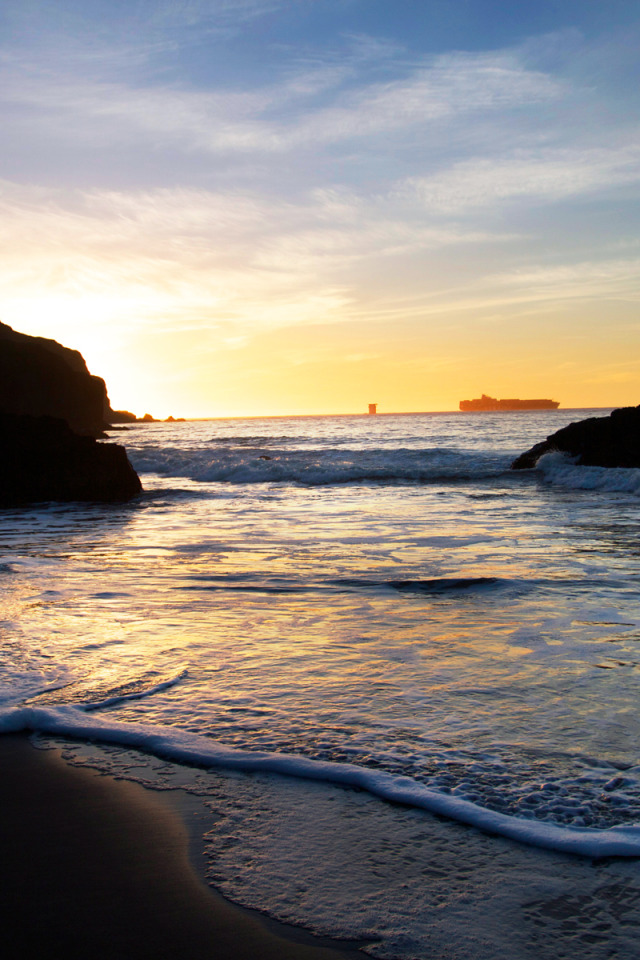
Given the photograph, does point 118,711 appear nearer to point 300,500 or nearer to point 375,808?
point 375,808

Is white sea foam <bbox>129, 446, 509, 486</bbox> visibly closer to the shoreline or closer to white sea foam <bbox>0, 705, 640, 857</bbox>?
white sea foam <bbox>0, 705, 640, 857</bbox>

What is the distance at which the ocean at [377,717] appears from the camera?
1.87 meters

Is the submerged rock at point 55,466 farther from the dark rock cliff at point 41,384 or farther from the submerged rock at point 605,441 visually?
the dark rock cliff at point 41,384

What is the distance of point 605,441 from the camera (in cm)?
1842

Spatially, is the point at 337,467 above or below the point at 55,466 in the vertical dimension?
below

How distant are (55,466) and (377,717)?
516 inches

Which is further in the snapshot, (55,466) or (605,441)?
(605,441)

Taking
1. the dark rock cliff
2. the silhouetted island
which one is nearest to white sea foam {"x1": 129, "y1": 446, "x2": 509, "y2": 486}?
the silhouetted island

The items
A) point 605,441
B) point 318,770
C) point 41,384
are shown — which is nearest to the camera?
point 318,770

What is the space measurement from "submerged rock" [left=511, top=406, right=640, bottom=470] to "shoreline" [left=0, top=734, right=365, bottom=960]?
17.2 metres

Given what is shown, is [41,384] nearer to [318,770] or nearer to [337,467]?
[337,467]

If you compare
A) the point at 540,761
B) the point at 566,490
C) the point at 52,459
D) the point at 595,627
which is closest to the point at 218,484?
the point at 52,459

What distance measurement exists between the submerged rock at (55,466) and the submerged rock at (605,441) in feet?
39.9

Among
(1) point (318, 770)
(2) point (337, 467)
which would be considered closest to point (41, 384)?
(2) point (337, 467)
